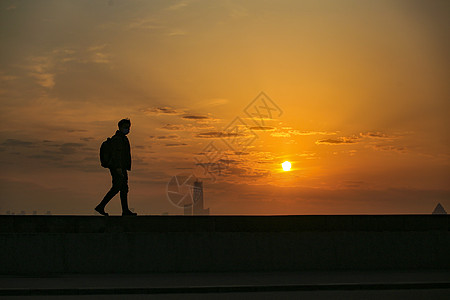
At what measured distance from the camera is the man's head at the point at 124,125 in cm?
1570

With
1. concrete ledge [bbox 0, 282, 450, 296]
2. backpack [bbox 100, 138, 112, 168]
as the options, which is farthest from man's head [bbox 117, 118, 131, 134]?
concrete ledge [bbox 0, 282, 450, 296]

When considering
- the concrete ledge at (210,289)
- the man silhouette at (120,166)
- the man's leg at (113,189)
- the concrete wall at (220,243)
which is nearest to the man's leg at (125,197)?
the man silhouette at (120,166)

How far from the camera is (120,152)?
15.5 meters

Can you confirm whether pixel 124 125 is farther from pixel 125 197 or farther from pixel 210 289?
pixel 210 289

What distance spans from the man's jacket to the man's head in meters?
0.09

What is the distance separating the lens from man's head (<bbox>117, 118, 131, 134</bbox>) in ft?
51.5

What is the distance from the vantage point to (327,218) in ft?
51.2

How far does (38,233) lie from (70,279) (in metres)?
1.72

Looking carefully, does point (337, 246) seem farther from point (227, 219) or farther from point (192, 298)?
point (192, 298)

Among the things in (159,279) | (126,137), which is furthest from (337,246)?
(126,137)

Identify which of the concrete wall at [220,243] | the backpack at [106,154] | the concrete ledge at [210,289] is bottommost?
the concrete ledge at [210,289]

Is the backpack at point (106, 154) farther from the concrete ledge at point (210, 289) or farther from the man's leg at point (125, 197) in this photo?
the concrete ledge at point (210, 289)

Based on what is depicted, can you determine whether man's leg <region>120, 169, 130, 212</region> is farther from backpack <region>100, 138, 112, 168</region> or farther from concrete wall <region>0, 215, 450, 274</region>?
concrete wall <region>0, 215, 450, 274</region>

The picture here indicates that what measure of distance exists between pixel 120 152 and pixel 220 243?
10.0ft
